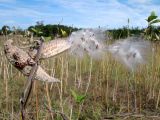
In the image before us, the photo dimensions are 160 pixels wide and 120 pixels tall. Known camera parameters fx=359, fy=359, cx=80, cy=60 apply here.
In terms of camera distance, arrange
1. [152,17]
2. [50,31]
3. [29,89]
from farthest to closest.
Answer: [50,31], [152,17], [29,89]

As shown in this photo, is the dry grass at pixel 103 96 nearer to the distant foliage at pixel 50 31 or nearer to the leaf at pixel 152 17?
the distant foliage at pixel 50 31

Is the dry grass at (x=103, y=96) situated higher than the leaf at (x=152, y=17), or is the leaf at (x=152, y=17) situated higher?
the leaf at (x=152, y=17)

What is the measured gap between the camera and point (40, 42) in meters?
0.60

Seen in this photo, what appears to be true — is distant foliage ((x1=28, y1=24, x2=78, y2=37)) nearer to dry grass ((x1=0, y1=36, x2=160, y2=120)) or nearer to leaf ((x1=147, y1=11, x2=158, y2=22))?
dry grass ((x1=0, y1=36, x2=160, y2=120))

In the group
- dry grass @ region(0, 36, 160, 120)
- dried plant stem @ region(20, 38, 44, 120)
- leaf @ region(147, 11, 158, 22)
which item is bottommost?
dry grass @ region(0, 36, 160, 120)

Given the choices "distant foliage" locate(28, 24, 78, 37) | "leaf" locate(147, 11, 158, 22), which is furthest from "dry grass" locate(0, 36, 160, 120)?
"leaf" locate(147, 11, 158, 22)

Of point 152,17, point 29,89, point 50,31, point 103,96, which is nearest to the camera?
point 29,89

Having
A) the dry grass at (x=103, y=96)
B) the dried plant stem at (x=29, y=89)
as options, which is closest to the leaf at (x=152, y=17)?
the dry grass at (x=103, y=96)

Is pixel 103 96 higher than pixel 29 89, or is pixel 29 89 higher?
pixel 29 89

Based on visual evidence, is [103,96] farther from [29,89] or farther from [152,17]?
[29,89]

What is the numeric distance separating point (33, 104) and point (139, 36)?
1.20 m

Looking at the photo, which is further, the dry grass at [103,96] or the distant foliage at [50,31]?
the dry grass at [103,96]

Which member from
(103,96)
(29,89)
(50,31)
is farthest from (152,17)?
(29,89)

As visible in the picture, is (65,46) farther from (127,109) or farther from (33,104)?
(127,109)
